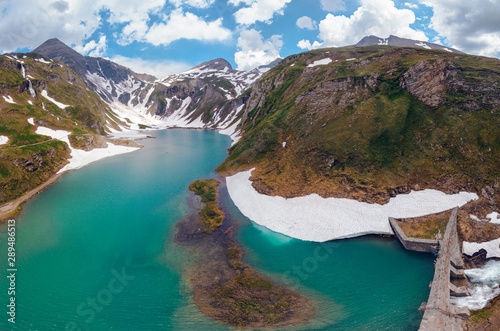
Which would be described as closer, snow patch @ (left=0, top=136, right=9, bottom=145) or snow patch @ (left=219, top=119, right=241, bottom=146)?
snow patch @ (left=0, top=136, right=9, bottom=145)

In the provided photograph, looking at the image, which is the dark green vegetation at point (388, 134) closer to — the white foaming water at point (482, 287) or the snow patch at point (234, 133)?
the white foaming water at point (482, 287)

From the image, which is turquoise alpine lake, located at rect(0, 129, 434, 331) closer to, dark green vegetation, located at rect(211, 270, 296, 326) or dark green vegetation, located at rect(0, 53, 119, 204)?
dark green vegetation, located at rect(211, 270, 296, 326)

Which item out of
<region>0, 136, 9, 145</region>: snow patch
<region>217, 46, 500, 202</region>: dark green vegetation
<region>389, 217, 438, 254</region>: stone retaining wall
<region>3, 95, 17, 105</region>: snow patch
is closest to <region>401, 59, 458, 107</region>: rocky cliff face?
<region>217, 46, 500, 202</region>: dark green vegetation

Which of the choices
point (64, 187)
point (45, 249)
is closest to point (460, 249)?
point (45, 249)

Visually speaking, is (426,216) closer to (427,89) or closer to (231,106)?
(427,89)

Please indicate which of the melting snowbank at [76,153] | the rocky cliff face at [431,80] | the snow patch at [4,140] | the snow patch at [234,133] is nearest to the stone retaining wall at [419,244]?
the rocky cliff face at [431,80]

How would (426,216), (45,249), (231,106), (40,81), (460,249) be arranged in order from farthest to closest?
1. (231,106)
2. (40,81)
3. (426,216)
4. (45,249)
5. (460,249)
